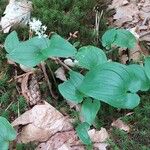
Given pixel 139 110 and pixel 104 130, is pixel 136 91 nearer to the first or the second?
pixel 139 110

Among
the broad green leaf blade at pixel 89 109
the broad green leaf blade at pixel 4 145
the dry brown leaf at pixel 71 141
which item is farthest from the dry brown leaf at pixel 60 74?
the broad green leaf blade at pixel 4 145

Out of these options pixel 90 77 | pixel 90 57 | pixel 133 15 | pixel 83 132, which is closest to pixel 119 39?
pixel 90 57

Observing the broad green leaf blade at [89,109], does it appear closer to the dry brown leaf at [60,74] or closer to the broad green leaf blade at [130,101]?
the broad green leaf blade at [130,101]

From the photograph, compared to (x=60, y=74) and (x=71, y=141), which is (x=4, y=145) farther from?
(x=60, y=74)

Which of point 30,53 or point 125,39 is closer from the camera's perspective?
point 30,53

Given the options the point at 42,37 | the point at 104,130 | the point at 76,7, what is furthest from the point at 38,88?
the point at 76,7

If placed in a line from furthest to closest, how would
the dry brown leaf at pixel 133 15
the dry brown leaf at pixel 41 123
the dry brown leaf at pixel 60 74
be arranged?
the dry brown leaf at pixel 133 15
the dry brown leaf at pixel 60 74
the dry brown leaf at pixel 41 123

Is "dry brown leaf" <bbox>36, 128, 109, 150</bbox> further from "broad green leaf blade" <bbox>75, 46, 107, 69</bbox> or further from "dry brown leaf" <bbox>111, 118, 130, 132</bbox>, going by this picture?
"broad green leaf blade" <bbox>75, 46, 107, 69</bbox>
